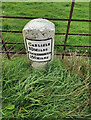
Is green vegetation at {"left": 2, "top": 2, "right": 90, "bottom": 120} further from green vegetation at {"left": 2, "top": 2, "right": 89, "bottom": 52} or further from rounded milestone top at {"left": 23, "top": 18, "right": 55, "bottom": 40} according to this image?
green vegetation at {"left": 2, "top": 2, "right": 89, "bottom": 52}

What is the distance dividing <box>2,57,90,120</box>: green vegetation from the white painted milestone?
263 mm

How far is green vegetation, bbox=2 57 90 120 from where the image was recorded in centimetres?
177

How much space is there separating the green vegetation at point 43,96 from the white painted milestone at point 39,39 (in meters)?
0.26

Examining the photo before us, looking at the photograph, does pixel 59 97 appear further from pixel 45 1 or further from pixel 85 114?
pixel 45 1

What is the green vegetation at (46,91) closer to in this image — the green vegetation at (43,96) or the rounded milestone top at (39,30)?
the green vegetation at (43,96)

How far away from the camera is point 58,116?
5.99 feet

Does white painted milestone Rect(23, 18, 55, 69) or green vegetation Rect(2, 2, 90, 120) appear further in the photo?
white painted milestone Rect(23, 18, 55, 69)

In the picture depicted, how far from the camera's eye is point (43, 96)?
184cm

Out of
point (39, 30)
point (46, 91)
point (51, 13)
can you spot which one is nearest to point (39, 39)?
point (39, 30)

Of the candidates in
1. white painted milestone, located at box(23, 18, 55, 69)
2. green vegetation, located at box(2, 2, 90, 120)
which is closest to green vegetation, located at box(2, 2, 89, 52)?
green vegetation, located at box(2, 2, 90, 120)

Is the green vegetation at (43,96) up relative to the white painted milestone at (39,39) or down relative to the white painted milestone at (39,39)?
down

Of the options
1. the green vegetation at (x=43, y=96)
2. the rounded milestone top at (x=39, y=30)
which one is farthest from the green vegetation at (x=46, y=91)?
the rounded milestone top at (x=39, y=30)

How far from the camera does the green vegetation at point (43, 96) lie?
1.77 meters

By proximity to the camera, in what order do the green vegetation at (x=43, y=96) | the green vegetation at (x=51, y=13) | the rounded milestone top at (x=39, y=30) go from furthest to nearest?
the green vegetation at (x=51, y=13), the rounded milestone top at (x=39, y=30), the green vegetation at (x=43, y=96)
